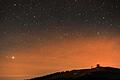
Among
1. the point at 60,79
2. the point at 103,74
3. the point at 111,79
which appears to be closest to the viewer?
the point at 111,79

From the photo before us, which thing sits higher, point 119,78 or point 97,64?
point 97,64

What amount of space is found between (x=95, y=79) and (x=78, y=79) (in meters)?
2.67

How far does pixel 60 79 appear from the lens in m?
33.1

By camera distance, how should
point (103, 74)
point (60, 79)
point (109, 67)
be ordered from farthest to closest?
point (109, 67) → point (60, 79) → point (103, 74)

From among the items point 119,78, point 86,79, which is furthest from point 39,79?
point 119,78

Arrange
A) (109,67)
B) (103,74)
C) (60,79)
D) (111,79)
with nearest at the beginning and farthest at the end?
(111,79) < (103,74) < (60,79) < (109,67)

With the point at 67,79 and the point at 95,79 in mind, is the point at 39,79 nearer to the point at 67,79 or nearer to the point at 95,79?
the point at 67,79

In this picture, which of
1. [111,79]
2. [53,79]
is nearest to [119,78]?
[111,79]

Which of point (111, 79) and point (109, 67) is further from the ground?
point (109, 67)

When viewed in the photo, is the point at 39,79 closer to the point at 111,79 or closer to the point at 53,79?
the point at 53,79

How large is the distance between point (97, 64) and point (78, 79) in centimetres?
966

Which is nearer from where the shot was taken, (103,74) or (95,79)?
(95,79)

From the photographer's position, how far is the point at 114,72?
107 ft

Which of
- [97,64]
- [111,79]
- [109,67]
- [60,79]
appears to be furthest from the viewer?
[97,64]
